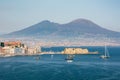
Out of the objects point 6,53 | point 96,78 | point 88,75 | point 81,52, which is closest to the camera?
point 96,78

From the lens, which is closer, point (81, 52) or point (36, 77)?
point (36, 77)

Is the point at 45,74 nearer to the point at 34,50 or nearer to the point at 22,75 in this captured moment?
the point at 22,75

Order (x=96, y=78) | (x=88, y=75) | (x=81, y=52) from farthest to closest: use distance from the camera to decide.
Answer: (x=81, y=52) < (x=88, y=75) < (x=96, y=78)

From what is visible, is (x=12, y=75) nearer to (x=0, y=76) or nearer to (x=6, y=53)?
(x=0, y=76)

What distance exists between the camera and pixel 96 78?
242 ft

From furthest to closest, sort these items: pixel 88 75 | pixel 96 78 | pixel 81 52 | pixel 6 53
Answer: pixel 81 52 → pixel 6 53 → pixel 88 75 → pixel 96 78

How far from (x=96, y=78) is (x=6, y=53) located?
94105 millimetres

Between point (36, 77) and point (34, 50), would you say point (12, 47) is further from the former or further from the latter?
point (36, 77)

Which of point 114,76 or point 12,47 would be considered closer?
point 114,76

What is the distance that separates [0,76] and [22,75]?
15.1 feet

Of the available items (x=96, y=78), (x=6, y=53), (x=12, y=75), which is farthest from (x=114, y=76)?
(x=6, y=53)

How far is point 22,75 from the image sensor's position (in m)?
78.4

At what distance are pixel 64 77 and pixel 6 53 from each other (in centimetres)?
9134

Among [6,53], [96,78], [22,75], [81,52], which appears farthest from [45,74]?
[81,52]
